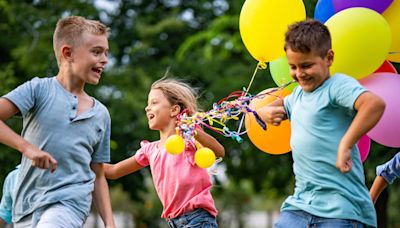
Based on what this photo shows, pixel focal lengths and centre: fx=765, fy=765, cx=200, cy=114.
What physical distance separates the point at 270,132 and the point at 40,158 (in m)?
1.72

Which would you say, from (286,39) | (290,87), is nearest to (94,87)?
(290,87)

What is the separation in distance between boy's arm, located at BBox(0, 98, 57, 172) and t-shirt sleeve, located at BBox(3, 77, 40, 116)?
1.1 inches

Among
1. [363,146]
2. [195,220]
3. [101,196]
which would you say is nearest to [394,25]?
[363,146]

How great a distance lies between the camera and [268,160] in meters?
12.0

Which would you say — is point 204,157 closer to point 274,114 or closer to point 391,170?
point 274,114

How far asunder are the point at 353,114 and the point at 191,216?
4.69 feet

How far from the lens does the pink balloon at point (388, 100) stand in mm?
4590

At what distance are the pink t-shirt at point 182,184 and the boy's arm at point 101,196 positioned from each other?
17.9 inches

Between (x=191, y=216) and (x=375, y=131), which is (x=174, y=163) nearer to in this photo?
(x=191, y=216)

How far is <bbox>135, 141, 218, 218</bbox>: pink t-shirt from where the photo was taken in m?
4.64

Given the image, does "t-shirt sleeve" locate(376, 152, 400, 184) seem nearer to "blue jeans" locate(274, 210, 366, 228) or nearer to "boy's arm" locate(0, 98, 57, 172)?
"blue jeans" locate(274, 210, 366, 228)

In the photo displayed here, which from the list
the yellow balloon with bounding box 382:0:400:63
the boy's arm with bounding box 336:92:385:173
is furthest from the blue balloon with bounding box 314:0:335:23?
the boy's arm with bounding box 336:92:385:173

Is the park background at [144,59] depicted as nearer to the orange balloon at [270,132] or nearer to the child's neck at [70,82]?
the orange balloon at [270,132]

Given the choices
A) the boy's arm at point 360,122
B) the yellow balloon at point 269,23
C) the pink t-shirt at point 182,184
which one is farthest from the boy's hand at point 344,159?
the yellow balloon at point 269,23
